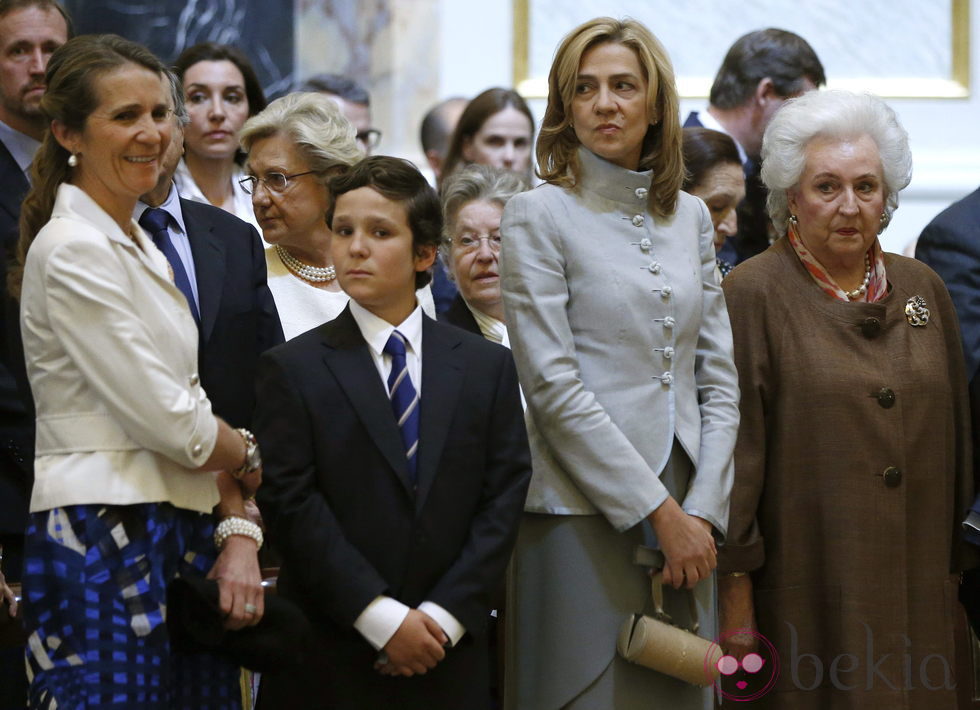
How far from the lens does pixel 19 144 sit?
13.2 ft

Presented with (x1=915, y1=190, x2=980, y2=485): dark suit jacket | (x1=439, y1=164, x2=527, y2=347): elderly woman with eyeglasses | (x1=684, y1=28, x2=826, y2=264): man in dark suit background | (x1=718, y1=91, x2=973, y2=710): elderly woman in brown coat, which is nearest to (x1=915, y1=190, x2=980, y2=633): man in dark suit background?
(x1=915, y1=190, x2=980, y2=485): dark suit jacket

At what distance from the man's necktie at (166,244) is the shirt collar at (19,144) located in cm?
94

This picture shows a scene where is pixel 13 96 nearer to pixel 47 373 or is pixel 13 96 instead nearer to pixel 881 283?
pixel 47 373

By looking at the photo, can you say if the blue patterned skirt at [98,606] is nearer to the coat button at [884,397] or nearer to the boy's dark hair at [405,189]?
the boy's dark hair at [405,189]

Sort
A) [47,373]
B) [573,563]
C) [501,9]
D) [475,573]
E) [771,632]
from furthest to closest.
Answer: [501,9]
[771,632]
[573,563]
[475,573]
[47,373]

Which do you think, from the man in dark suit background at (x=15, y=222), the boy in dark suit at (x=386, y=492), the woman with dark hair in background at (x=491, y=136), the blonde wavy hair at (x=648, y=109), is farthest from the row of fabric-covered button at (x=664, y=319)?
the woman with dark hair in background at (x=491, y=136)

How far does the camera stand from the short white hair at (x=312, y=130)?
3.84 meters

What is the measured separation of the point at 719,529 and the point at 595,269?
0.64m

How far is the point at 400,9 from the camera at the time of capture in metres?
6.45

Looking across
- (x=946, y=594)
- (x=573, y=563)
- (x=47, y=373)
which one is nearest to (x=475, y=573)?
(x=573, y=563)

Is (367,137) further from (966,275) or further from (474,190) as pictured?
(966,275)

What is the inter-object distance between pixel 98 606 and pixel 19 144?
75.9 inches

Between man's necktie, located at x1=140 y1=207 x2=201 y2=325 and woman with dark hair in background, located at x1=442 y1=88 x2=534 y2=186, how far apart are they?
202 centimetres

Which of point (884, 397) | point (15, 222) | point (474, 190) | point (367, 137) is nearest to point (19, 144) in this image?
point (15, 222)
